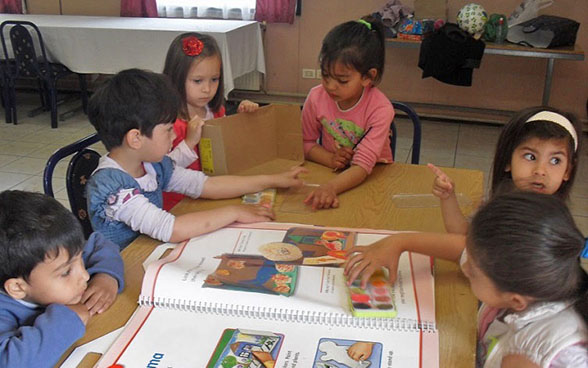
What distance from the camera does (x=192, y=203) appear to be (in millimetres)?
1368

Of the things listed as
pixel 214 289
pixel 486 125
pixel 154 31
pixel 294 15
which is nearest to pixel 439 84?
pixel 486 125

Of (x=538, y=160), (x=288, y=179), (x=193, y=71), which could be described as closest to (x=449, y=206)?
(x=538, y=160)

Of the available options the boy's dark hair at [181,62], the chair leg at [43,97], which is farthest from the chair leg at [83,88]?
the boy's dark hair at [181,62]

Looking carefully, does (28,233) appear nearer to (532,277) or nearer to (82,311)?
(82,311)

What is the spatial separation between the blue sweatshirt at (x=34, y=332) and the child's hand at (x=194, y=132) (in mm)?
697

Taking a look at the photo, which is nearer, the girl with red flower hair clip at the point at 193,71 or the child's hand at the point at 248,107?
the child's hand at the point at 248,107

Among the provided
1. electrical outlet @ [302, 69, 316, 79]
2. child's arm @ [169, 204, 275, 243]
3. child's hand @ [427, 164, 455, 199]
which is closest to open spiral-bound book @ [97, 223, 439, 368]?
child's arm @ [169, 204, 275, 243]

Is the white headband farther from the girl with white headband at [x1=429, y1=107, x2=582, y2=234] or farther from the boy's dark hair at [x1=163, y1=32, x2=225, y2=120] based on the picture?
the boy's dark hair at [x1=163, y1=32, x2=225, y2=120]

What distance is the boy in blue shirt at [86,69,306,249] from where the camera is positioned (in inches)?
45.2

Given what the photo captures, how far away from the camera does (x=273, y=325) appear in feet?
2.81

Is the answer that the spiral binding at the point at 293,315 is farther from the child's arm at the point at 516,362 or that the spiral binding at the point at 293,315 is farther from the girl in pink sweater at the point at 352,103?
the girl in pink sweater at the point at 352,103

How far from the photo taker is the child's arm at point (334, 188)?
134 cm

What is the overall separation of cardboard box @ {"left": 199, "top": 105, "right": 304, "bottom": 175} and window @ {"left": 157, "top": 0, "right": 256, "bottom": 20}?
11.4 ft

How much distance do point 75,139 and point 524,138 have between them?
12.1 feet
